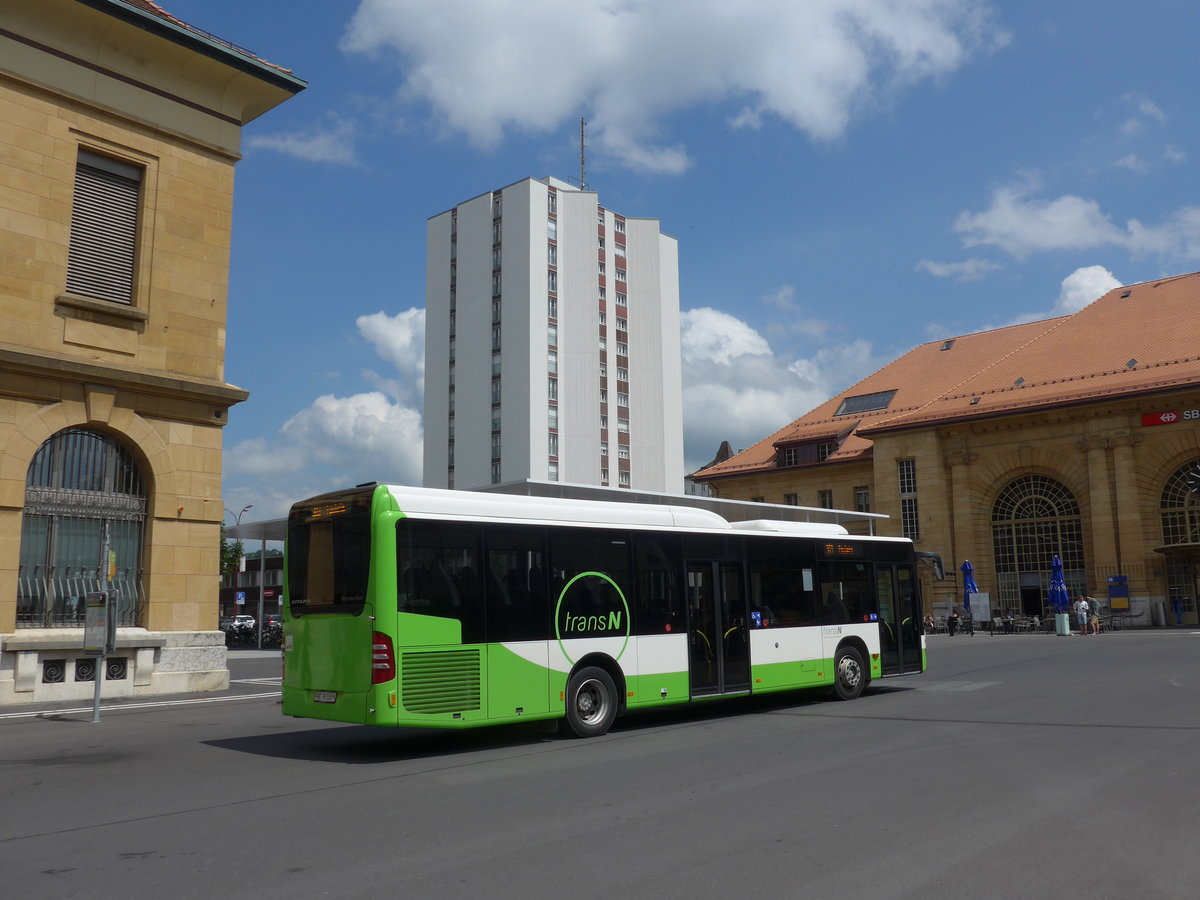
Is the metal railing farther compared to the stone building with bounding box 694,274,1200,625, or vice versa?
the stone building with bounding box 694,274,1200,625

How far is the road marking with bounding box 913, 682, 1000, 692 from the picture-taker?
1781 cm

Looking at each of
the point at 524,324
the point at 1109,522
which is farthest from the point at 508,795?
the point at 524,324

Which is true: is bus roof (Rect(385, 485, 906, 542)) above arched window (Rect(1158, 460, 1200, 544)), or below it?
below

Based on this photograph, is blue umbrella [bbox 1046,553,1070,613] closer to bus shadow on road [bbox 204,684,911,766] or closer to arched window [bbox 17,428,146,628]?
bus shadow on road [bbox 204,684,911,766]

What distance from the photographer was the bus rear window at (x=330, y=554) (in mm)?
11102

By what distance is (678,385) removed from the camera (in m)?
93.0

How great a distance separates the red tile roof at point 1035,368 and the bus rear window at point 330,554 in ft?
146

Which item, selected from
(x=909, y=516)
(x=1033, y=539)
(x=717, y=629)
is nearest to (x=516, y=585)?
(x=717, y=629)

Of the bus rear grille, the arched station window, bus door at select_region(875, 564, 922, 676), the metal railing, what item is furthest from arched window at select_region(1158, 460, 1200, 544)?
the bus rear grille

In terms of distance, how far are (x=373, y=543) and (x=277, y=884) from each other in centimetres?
528

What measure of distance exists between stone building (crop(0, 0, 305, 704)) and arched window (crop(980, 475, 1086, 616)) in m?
42.0

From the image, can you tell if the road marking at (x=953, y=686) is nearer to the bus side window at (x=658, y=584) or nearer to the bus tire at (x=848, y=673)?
the bus tire at (x=848, y=673)

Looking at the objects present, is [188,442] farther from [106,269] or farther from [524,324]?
[524,324]

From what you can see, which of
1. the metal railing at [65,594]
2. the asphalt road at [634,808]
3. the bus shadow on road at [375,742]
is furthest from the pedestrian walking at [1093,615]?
the metal railing at [65,594]
